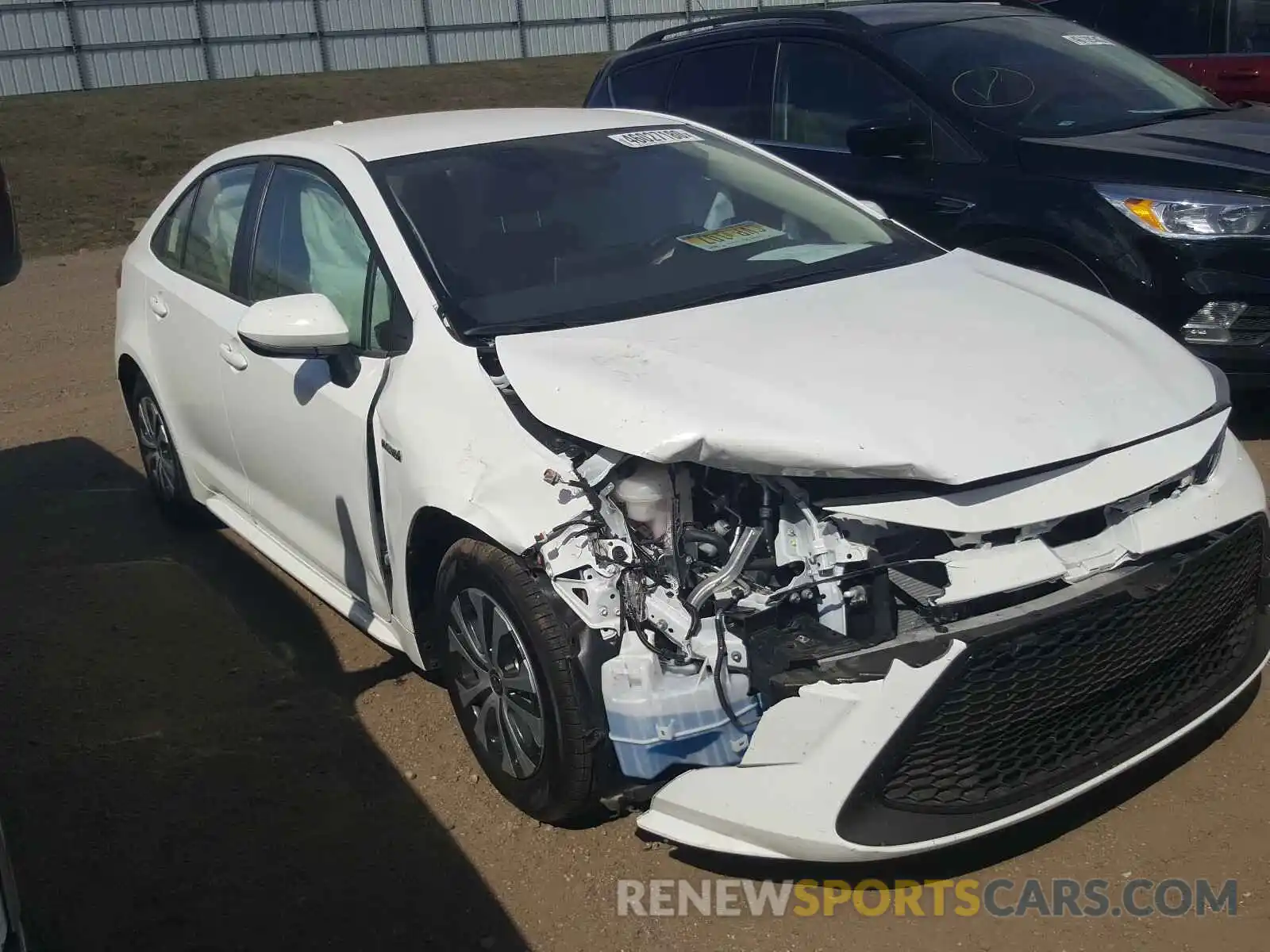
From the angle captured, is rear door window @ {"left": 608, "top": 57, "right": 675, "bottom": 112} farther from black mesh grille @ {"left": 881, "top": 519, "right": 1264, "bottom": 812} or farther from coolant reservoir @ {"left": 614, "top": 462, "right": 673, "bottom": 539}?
black mesh grille @ {"left": 881, "top": 519, "right": 1264, "bottom": 812}

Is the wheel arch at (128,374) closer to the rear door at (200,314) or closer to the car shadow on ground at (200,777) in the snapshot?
the rear door at (200,314)

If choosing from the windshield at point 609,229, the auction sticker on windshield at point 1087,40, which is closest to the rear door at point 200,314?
the windshield at point 609,229

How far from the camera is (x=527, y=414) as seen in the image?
3193 millimetres

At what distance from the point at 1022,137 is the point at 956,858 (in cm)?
354

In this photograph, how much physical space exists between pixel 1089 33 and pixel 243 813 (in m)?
5.58

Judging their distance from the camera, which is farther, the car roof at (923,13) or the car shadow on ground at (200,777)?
the car roof at (923,13)

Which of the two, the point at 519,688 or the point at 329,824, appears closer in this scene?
the point at 519,688

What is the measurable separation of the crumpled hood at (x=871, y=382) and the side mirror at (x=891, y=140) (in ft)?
7.46

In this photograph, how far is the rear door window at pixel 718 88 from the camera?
6.79 meters

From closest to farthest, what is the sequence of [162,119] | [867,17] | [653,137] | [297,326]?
[297,326] → [653,137] → [867,17] → [162,119]

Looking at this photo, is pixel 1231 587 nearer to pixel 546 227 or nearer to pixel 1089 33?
pixel 546 227

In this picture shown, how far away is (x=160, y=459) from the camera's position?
5.47 m

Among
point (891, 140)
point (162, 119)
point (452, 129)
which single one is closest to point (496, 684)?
point (452, 129)

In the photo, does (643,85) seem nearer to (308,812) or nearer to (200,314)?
(200,314)
